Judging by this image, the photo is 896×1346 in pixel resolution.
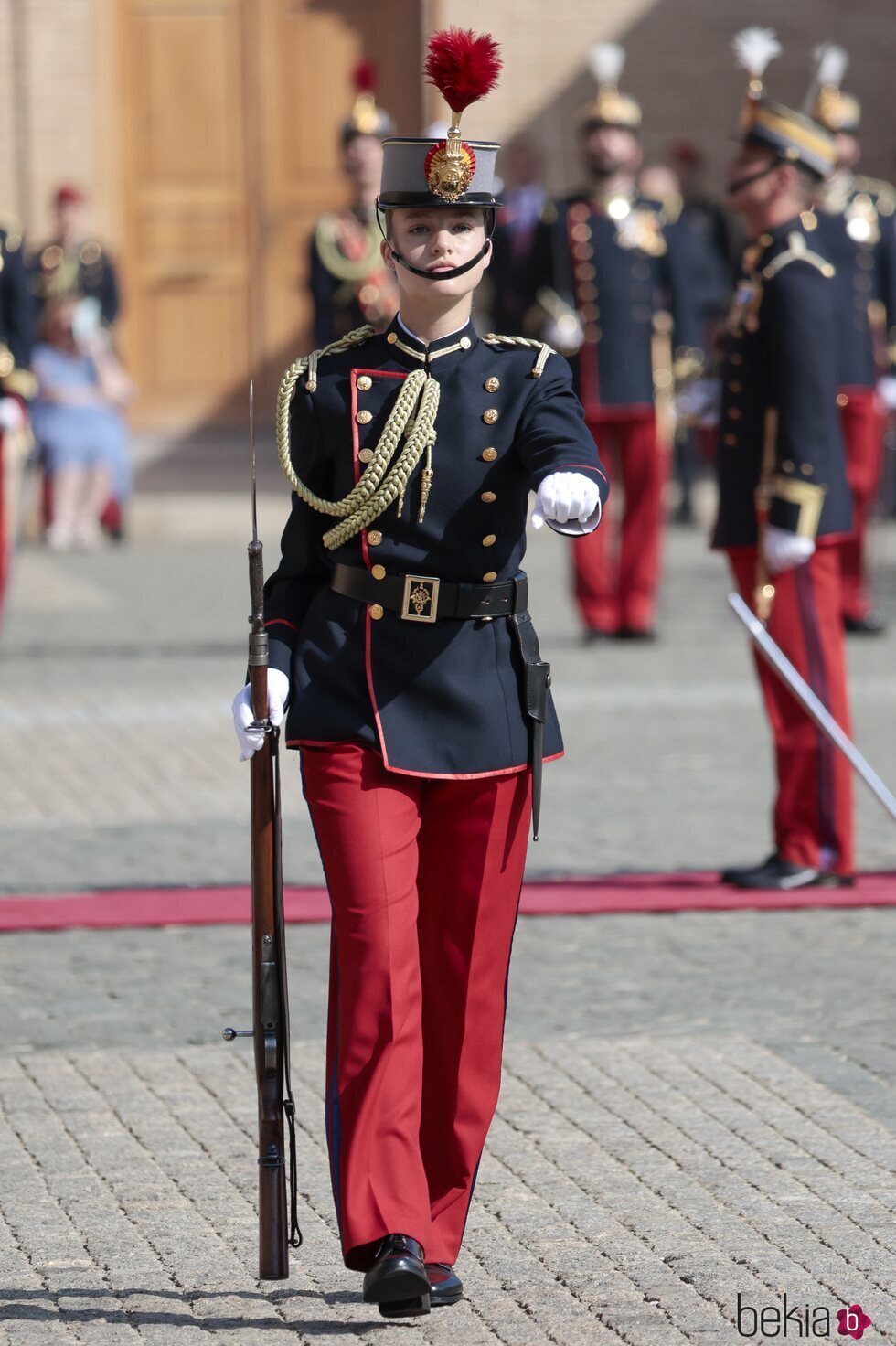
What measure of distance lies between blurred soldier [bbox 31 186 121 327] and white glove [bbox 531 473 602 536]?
12020 millimetres

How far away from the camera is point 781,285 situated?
656cm

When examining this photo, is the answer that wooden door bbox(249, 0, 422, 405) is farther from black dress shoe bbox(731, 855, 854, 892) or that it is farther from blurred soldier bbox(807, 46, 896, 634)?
black dress shoe bbox(731, 855, 854, 892)

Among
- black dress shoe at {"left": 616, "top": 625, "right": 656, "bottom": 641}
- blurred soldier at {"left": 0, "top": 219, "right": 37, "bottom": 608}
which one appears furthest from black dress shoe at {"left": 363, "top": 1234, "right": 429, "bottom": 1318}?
black dress shoe at {"left": 616, "top": 625, "right": 656, "bottom": 641}

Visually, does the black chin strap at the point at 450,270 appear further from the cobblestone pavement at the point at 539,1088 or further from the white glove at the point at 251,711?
the cobblestone pavement at the point at 539,1088

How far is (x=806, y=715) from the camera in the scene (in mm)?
6738

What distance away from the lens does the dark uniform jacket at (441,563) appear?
3.89 metres

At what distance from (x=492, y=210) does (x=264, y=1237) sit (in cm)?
159

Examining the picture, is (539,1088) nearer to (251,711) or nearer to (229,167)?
(251,711)

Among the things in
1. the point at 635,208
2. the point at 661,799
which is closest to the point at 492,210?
the point at 661,799

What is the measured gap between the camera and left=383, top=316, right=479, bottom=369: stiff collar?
155 inches

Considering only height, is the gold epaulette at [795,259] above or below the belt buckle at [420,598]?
above

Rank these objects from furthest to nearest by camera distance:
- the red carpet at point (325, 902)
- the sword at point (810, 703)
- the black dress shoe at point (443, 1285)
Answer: the red carpet at point (325, 902) → the sword at point (810, 703) → the black dress shoe at point (443, 1285)

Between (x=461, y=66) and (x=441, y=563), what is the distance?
74 cm

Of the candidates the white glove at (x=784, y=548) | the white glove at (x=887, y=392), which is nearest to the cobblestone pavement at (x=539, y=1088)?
the white glove at (x=784, y=548)
